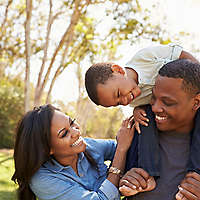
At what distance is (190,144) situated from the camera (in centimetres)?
230

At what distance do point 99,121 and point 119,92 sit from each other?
30.1 m

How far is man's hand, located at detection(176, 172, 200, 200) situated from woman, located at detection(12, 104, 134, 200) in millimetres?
540

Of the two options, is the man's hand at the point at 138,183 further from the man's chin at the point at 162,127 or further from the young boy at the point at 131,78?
the young boy at the point at 131,78

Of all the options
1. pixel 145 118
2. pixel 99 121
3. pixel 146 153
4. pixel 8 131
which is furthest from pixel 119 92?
pixel 99 121

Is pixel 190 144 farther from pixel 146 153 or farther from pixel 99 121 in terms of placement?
pixel 99 121

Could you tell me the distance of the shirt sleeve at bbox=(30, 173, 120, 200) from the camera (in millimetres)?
2443

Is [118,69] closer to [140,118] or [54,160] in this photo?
[140,118]

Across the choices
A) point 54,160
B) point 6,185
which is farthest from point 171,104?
point 6,185

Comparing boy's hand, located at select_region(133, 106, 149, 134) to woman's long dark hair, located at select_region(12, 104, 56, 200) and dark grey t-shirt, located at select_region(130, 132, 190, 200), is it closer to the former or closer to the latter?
dark grey t-shirt, located at select_region(130, 132, 190, 200)

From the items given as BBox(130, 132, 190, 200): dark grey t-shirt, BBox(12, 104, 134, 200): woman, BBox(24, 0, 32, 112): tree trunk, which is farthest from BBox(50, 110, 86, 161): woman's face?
BBox(24, 0, 32, 112): tree trunk

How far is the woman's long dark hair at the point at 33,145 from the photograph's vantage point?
2.56 metres

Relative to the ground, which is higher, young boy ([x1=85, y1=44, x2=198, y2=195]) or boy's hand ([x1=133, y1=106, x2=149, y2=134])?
young boy ([x1=85, y1=44, x2=198, y2=195])

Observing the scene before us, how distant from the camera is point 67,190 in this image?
98.0 inches

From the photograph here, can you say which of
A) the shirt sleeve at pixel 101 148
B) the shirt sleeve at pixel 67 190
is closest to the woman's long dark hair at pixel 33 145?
the shirt sleeve at pixel 67 190
